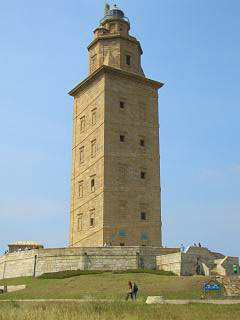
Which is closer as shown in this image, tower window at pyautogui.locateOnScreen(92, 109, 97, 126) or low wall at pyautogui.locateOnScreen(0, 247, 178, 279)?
low wall at pyautogui.locateOnScreen(0, 247, 178, 279)

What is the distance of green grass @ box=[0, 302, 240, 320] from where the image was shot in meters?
18.4

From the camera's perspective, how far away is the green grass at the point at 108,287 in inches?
1230

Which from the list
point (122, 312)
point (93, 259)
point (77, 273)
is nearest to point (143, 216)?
point (93, 259)

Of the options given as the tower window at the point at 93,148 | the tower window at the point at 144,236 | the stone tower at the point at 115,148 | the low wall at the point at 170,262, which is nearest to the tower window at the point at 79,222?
the stone tower at the point at 115,148

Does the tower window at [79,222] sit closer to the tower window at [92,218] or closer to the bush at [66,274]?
the tower window at [92,218]

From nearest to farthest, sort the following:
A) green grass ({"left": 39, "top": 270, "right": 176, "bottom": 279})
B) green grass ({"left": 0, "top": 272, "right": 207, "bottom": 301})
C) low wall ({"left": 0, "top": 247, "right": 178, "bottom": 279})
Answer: green grass ({"left": 0, "top": 272, "right": 207, "bottom": 301}) < green grass ({"left": 39, "top": 270, "right": 176, "bottom": 279}) < low wall ({"left": 0, "top": 247, "right": 178, "bottom": 279})

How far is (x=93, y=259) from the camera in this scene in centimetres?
4184

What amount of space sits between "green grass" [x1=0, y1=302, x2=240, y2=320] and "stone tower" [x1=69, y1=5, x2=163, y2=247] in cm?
2363

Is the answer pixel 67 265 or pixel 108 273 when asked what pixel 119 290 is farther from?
pixel 67 265

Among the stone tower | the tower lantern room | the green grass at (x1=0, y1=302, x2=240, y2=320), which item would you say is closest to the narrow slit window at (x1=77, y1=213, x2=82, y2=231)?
the stone tower

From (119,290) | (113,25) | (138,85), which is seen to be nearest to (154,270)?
(119,290)

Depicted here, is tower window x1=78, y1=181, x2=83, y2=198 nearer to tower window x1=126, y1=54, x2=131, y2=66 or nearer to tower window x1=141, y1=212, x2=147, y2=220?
tower window x1=141, y1=212, x2=147, y2=220

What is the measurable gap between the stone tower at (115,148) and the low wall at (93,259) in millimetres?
4746

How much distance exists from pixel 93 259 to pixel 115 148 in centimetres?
1307
